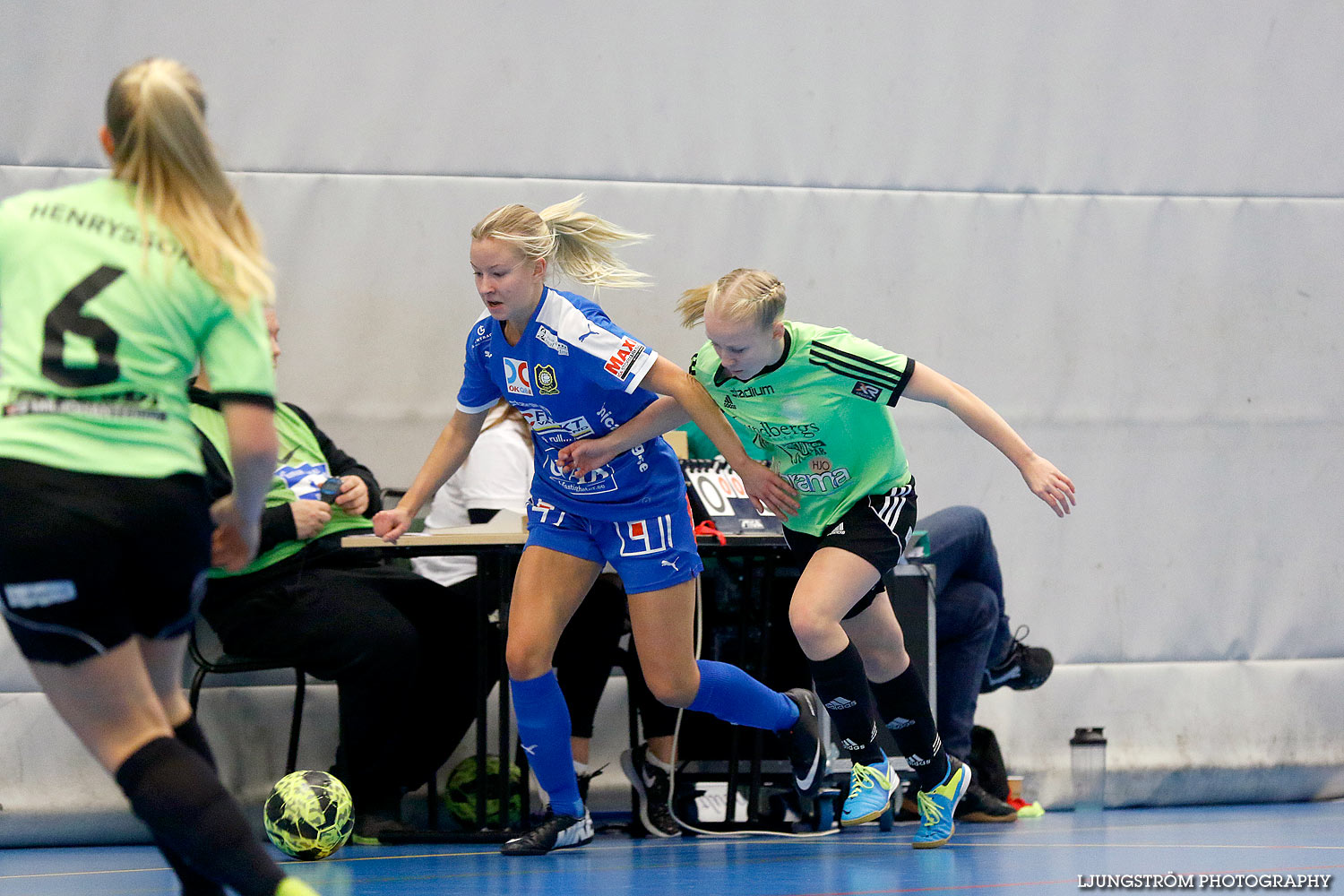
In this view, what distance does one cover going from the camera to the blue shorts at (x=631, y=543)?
144 inches

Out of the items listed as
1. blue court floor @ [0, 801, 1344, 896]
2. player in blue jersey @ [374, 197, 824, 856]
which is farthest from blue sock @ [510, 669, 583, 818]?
blue court floor @ [0, 801, 1344, 896]

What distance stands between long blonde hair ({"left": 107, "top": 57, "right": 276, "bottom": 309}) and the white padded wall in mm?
2954

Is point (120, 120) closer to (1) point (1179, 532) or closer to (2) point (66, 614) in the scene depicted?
(2) point (66, 614)

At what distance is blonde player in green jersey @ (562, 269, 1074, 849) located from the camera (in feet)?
11.8

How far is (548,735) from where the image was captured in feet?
12.0

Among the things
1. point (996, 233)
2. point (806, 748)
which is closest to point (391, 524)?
point (806, 748)

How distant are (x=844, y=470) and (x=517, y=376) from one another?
99cm

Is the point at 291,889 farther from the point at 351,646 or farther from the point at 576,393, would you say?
the point at 351,646

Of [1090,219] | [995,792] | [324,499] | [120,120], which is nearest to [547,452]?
[324,499]

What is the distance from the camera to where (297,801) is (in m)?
3.66

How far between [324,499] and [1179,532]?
139 inches

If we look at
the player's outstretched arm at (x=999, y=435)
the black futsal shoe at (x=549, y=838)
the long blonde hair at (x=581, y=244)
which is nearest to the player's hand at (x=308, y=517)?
the long blonde hair at (x=581, y=244)

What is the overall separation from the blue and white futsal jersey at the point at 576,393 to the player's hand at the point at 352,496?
28.7 inches

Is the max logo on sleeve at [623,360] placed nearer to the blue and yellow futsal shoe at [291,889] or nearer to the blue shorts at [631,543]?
the blue shorts at [631,543]
